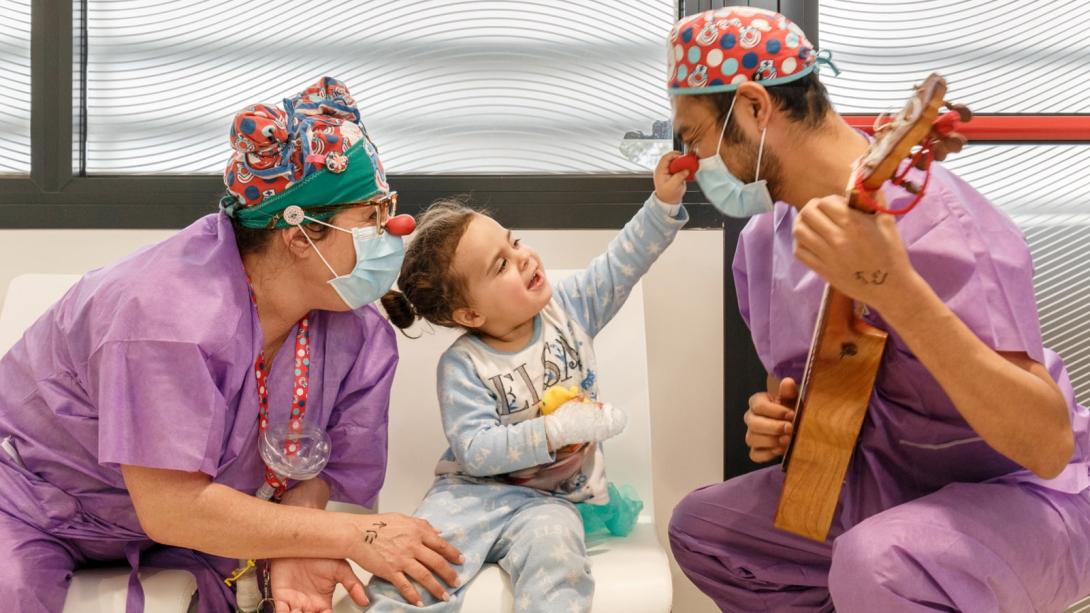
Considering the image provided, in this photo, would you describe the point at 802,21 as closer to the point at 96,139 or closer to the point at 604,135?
the point at 604,135

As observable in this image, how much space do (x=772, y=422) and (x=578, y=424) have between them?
1.16 feet

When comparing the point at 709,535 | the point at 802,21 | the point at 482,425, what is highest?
the point at 802,21

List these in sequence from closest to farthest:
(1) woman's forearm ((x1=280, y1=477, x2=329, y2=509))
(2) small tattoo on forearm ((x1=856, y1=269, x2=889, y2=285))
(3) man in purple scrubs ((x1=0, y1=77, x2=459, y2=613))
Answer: (2) small tattoo on forearm ((x1=856, y1=269, x2=889, y2=285)) < (3) man in purple scrubs ((x1=0, y1=77, x2=459, y2=613)) < (1) woman's forearm ((x1=280, y1=477, x2=329, y2=509))

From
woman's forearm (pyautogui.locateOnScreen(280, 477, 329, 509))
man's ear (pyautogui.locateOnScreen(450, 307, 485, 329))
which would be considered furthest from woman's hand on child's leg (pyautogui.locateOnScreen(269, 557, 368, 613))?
man's ear (pyautogui.locateOnScreen(450, 307, 485, 329))

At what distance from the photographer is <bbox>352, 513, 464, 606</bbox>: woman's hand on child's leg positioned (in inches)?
72.8

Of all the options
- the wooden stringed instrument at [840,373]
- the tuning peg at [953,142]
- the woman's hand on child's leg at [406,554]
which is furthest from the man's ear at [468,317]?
the tuning peg at [953,142]

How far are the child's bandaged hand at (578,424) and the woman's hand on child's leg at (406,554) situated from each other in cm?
28

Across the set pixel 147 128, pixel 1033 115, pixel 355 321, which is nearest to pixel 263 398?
pixel 355 321

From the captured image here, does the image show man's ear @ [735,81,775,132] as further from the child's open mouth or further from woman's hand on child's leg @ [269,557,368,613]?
woman's hand on child's leg @ [269,557,368,613]

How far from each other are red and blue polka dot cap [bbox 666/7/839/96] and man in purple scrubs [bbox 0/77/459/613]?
0.61m

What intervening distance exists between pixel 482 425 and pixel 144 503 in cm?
62

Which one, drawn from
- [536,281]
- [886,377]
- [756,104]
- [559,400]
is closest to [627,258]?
[536,281]

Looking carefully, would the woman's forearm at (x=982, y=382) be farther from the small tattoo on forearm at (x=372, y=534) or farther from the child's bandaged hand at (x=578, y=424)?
the small tattoo on forearm at (x=372, y=534)

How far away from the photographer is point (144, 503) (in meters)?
1.83
